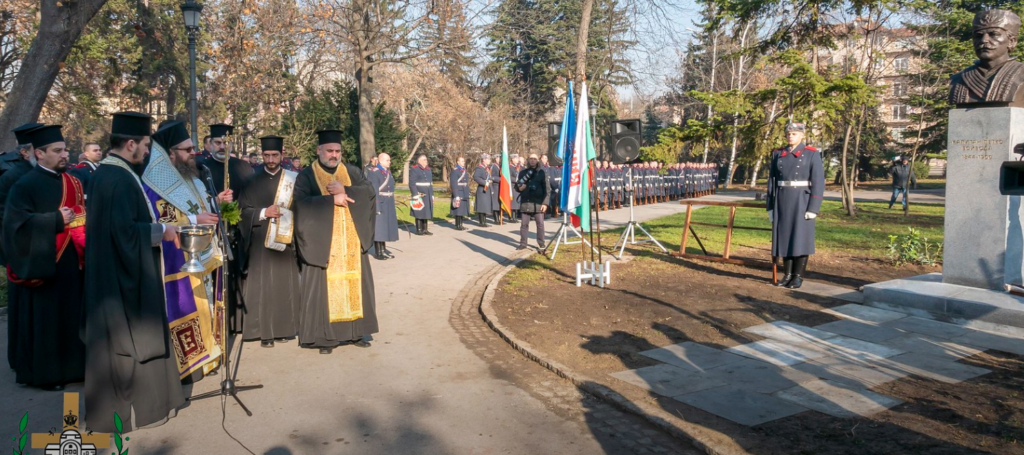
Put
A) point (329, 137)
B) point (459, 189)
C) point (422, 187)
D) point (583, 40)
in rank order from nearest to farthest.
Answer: point (329, 137), point (422, 187), point (583, 40), point (459, 189)

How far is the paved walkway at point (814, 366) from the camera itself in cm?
525

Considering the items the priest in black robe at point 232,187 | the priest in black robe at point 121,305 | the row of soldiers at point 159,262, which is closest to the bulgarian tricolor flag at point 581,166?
the row of soldiers at point 159,262

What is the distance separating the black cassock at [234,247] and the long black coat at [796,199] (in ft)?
22.4

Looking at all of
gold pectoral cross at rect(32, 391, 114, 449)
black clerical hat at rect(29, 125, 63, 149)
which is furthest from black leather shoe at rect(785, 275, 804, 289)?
black clerical hat at rect(29, 125, 63, 149)

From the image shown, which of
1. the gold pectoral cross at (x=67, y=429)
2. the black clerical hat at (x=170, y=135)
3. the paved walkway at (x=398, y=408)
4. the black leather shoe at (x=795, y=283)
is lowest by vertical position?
the paved walkway at (x=398, y=408)

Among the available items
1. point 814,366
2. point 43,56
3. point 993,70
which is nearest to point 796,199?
point 993,70

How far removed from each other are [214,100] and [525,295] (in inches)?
1175

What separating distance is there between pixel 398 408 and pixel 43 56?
10104mm

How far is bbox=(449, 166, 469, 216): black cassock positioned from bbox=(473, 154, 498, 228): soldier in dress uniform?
1.10 feet

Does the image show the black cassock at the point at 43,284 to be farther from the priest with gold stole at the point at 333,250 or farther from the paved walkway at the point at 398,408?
the priest with gold stole at the point at 333,250

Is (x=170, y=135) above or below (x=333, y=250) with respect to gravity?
above

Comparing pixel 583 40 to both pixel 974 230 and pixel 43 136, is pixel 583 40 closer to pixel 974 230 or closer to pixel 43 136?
pixel 974 230

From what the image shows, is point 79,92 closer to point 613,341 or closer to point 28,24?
point 28,24

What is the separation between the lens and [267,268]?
742cm
